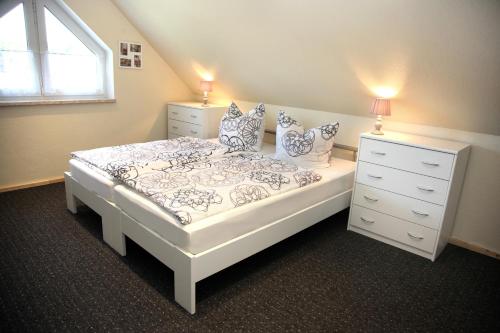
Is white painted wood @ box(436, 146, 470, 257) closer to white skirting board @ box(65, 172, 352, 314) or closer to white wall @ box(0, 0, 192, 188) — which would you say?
white skirting board @ box(65, 172, 352, 314)

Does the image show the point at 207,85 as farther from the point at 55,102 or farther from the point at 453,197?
the point at 453,197

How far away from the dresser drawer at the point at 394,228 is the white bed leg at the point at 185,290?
1.59m

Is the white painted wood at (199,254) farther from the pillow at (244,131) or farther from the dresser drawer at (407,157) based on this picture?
the pillow at (244,131)

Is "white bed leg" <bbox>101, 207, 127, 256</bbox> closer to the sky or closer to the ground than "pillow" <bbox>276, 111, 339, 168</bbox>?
closer to the ground

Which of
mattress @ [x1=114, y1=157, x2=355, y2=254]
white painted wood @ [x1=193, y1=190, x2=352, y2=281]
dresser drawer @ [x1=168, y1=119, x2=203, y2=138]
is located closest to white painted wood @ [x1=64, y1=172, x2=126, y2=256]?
mattress @ [x1=114, y1=157, x2=355, y2=254]

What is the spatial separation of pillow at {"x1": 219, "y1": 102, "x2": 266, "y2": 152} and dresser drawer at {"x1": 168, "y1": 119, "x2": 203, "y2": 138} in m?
0.69

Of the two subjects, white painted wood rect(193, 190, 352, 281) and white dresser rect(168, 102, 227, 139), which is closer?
white painted wood rect(193, 190, 352, 281)

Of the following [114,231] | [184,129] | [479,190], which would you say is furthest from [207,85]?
[479,190]

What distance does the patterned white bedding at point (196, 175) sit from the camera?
2.04 metres

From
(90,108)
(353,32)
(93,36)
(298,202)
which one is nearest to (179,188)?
(298,202)

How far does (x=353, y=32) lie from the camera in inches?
96.1

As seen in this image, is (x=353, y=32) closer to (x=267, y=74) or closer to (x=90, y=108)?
(x=267, y=74)

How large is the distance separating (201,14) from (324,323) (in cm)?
275

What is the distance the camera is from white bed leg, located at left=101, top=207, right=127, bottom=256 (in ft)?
7.72
